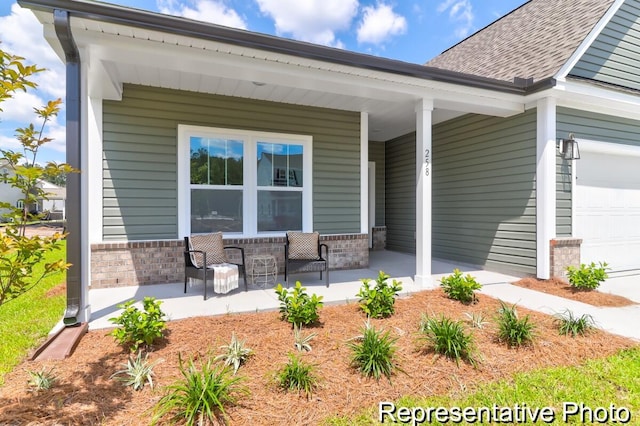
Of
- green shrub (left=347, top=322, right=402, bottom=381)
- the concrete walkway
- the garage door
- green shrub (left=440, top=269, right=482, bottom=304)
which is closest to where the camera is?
green shrub (left=347, top=322, right=402, bottom=381)

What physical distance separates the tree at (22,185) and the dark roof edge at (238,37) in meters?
1.82

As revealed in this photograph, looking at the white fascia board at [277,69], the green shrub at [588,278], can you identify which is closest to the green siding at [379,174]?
the white fascia board at [277,69]

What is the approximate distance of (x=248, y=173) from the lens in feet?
19.8

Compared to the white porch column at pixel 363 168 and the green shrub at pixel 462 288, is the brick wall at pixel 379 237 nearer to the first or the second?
the white porch column at pixel 363 168

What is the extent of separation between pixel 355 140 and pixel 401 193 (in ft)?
8.98

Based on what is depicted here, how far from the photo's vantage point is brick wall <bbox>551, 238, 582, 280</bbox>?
227 inches

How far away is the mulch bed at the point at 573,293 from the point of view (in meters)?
4.66

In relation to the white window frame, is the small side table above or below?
below

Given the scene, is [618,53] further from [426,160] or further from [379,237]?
[379,237]

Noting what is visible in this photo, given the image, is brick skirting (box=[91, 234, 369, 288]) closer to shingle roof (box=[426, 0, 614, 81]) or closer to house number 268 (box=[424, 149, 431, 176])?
house number 268 (box=[424, 149, 431, 176])

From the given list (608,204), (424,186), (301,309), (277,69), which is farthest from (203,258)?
(608,204)

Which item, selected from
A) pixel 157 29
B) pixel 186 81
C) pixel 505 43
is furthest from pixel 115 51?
pixel 505 43

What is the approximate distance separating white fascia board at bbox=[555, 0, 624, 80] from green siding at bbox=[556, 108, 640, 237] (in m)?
0.65

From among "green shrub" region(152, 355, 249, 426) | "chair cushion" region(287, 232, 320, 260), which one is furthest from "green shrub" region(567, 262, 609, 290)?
"green shrub" region(152, 355, 249, 426)
